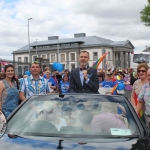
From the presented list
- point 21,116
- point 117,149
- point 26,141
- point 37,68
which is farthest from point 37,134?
point 37,68

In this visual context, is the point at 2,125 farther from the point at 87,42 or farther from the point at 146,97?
the point at 87,42

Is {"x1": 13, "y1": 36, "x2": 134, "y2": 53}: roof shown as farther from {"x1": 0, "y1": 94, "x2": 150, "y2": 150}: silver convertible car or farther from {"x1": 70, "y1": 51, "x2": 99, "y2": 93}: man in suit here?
{"x1": 0, "y1": 94, "x2": 150, "y2": 150}: silver convertible car

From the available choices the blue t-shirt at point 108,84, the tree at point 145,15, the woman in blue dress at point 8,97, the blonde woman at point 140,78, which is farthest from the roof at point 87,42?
the woman in blue dress at point 8,97

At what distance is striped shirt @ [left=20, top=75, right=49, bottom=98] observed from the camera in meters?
5.75

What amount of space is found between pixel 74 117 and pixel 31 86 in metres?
2.36

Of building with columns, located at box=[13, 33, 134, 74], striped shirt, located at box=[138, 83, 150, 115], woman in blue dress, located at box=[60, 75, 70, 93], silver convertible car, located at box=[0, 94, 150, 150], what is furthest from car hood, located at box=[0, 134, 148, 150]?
building with columns, located at box=[13, 33, 134, 74]

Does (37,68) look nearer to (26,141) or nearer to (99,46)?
(26,141)

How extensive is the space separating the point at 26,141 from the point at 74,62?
93548 mm

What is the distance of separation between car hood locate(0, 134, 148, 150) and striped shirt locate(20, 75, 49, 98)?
2713 millimetres

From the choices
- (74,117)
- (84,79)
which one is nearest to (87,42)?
(84,79)

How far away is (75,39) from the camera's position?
334ft

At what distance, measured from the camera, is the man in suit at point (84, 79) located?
566cm

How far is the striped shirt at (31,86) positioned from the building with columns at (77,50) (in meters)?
84.3

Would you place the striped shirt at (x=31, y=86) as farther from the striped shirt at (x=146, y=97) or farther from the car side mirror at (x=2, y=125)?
the car side mirror at (x=2, y=125)
